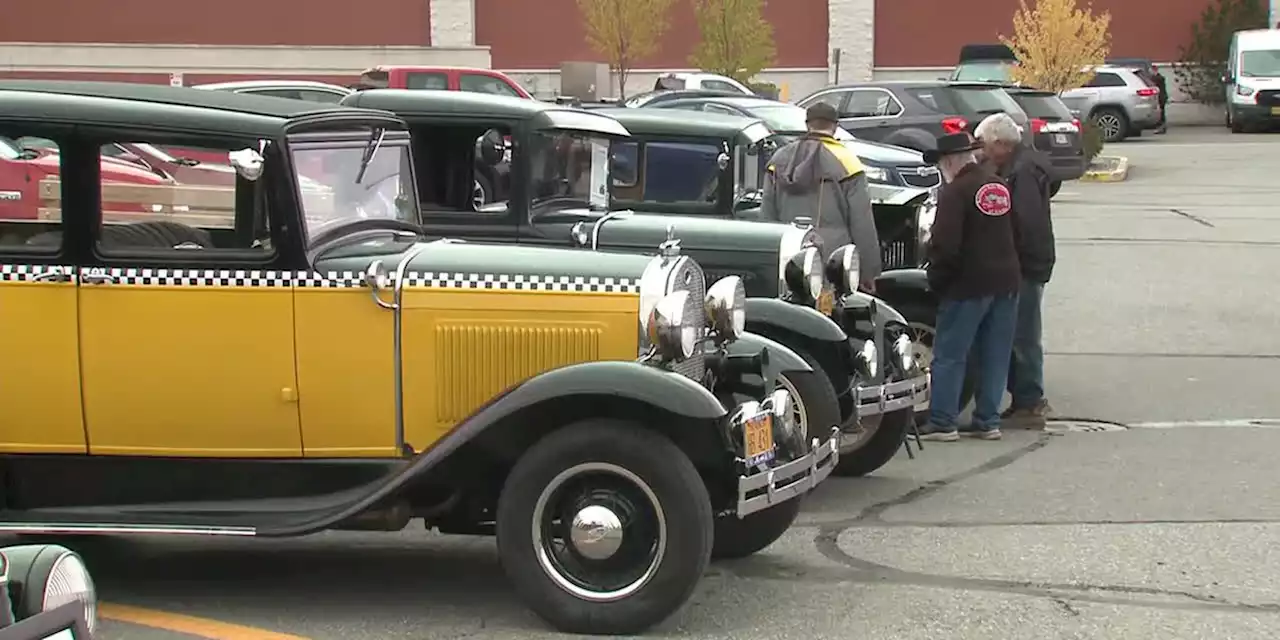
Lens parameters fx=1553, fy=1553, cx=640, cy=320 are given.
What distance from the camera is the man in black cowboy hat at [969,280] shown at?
8.38 metres

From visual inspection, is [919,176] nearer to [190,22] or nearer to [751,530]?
[751,530]

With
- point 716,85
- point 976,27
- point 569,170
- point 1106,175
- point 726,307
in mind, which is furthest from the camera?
point 976,27

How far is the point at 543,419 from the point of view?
5395mm

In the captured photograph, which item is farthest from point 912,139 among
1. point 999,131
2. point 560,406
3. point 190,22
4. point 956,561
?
point 190,22

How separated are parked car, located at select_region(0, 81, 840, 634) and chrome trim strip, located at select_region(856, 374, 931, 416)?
1.53 m

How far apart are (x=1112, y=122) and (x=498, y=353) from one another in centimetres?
2859

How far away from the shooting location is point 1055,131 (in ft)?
69.3

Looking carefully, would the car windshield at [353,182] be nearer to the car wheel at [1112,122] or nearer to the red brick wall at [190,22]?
the car wheel at [1112,122]

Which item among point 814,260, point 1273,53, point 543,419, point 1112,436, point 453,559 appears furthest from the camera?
point 1273,53

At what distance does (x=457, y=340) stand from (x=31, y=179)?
1.76 meters

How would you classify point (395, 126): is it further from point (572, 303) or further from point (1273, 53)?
point (1273, 53)

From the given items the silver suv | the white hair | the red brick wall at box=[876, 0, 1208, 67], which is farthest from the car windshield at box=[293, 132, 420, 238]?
the red brick wall at box=[876, 0, 1208, 67]

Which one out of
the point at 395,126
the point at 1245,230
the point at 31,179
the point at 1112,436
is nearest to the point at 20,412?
the point at 31,179

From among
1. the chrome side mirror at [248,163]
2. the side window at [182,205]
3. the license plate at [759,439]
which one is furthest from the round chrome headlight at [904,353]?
the chrome side mirror at [248,163]
